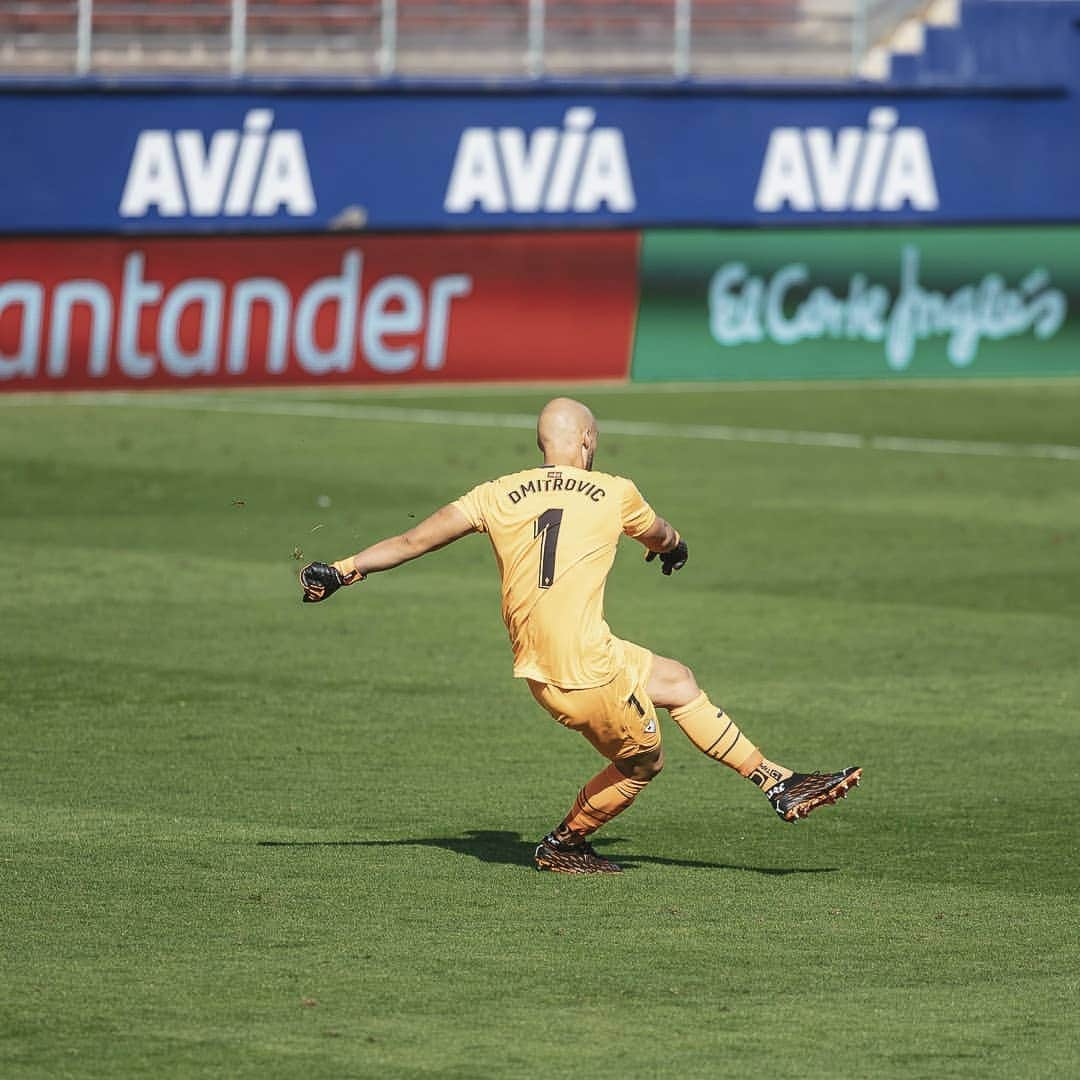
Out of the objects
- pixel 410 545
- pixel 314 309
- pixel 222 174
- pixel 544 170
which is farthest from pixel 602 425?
pixel 410 545

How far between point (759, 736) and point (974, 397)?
47.9 ft

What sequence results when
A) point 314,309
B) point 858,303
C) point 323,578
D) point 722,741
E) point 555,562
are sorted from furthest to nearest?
point 858,303 → point 314,309 → point 722,741 → point 555,562 → point 323,578

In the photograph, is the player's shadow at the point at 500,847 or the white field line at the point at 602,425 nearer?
the player's shadow at the point at 500,847

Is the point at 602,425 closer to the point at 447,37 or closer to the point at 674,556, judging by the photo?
the point at 447,37

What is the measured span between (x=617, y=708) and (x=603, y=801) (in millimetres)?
401

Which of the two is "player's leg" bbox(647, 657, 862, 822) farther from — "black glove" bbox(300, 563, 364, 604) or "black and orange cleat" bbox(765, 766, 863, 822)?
"black glove" bbox(300, 563, 364, 604)

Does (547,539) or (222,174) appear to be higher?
(547,539)

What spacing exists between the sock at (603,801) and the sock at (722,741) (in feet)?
0.81

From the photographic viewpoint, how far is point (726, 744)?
7895 millimetres

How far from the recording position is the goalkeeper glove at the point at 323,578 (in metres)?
7.54

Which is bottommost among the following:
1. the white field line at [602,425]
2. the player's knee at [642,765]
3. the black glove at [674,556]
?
the white field line at [602,425]

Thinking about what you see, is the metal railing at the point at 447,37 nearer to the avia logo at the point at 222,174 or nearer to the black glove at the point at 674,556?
the avia logo at the point at 222,174

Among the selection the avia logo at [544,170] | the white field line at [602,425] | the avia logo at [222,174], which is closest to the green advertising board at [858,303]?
the avia logo at [544,170]

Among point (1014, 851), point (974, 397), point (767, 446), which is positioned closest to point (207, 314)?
point (767, 446)
